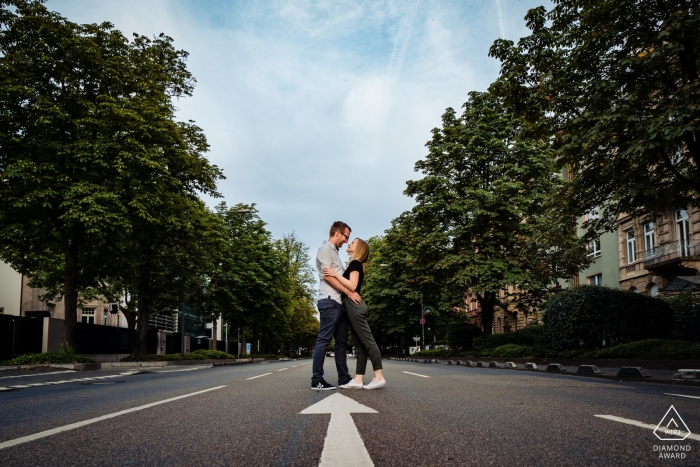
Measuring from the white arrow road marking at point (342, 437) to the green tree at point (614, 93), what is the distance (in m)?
9.07

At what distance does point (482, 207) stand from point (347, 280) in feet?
71.0

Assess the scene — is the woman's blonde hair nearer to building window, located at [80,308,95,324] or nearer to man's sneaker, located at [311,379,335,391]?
man's sneaker, located at [311,379,335,391]

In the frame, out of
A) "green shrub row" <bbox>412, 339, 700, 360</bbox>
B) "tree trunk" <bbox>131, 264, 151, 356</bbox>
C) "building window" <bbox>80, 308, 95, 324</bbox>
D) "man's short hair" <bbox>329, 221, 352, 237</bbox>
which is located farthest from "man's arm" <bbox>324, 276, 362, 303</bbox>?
"building window" <bbox>80, 308, 95, 324</bbox>

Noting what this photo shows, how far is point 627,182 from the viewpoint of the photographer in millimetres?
12773

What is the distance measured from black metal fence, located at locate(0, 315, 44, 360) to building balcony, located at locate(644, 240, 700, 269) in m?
30.0

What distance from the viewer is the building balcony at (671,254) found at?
86.7ft

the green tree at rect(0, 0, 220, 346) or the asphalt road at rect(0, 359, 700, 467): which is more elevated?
the green tree at rect(0, 0, 220, 346)

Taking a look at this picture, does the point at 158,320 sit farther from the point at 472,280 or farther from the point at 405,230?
the point at 472,280

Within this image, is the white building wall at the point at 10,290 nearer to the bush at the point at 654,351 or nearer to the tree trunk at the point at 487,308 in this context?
the tree trunk at the point at 487,308

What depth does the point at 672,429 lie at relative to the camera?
143 inches

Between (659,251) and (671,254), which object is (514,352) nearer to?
(671,254)

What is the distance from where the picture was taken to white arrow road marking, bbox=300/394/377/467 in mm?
2566

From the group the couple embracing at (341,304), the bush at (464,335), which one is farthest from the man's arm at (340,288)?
the bush at (464,335)

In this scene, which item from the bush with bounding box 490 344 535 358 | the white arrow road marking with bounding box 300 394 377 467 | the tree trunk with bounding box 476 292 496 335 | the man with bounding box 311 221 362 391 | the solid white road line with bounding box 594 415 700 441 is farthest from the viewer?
the tree trunk with bounding box 476 292 496 335
